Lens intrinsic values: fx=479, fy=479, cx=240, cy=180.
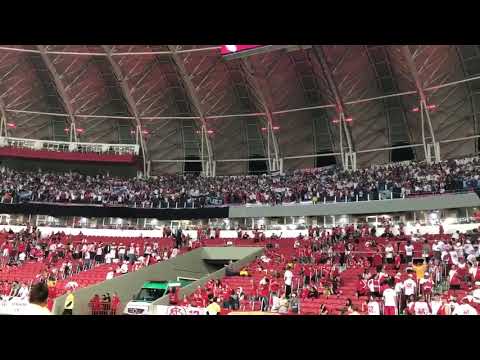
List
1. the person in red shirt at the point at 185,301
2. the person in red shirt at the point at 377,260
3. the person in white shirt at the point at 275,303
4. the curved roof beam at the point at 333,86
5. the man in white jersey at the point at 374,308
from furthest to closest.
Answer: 1. the curved roof beam at the point at 333,86
2. the person in red shirt at the point at 377,260
3. the person in red shirt at the point at 185,301
4. the person in white shirt at the point at 275,303
5. the man in white jersey at the point at 374,308

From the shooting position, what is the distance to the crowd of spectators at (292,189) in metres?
39.0

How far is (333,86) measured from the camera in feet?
142

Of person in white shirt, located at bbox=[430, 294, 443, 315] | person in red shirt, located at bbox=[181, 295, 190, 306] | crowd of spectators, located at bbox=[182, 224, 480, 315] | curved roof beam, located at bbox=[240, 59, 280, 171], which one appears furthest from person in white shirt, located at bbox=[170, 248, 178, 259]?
person in white shirt, located at bbox=[430, 294, 443, 315]

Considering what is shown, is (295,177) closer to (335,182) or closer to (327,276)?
(335,182)

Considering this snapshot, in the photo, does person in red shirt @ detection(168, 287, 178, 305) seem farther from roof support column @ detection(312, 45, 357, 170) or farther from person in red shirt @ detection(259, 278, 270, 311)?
roof support column @ detection(312, 45, 357, 170)

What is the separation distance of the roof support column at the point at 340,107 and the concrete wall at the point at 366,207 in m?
8.87

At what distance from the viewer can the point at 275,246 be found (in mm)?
34750

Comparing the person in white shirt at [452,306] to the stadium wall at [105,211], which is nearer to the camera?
the person in white shirt at [452,306]

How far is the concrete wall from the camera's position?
35375 millimetres

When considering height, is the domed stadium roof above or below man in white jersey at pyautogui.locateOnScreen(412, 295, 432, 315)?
above

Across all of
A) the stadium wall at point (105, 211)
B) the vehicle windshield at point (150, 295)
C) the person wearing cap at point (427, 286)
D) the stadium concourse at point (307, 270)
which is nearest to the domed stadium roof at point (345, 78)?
the stadium wall at point (105, 211)

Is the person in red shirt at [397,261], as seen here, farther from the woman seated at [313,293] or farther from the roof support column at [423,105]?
the roof support column at [423,105]
